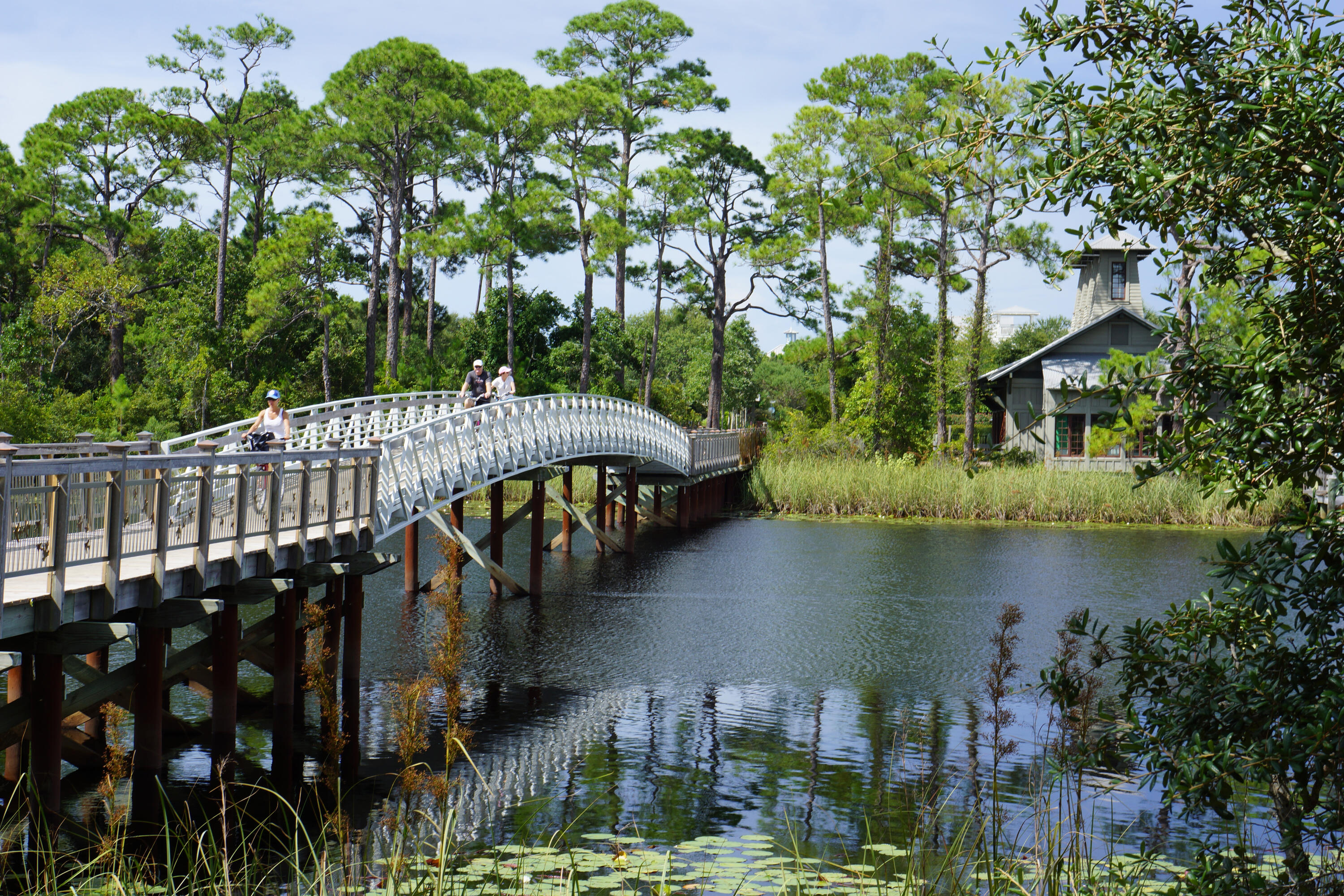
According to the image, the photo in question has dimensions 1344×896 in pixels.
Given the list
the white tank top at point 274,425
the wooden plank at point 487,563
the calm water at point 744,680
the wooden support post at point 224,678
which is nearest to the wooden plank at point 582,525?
the calm water at point 744,680

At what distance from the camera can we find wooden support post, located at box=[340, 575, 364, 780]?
34.9 feet

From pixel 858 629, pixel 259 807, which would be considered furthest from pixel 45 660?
pixel 858 629

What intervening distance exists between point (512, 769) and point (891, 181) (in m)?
36.6

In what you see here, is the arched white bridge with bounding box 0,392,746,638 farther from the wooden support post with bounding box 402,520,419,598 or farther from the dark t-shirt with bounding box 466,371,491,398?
the wooden support post with bounding box 402,520,419,598

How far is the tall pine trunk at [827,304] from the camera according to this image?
4556 cm

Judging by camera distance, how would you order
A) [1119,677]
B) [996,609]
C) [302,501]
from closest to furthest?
[1119,677]
[302,501]
[996,609]

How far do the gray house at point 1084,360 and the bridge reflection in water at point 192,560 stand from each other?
26131 millimetres

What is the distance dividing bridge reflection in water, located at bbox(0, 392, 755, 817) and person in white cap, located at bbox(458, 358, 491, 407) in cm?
80

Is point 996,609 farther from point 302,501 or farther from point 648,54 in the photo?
point 648,54

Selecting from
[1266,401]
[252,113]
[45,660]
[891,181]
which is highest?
[252,113]

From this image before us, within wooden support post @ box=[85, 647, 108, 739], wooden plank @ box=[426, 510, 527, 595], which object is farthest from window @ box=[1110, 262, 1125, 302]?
wooden support post @ box=[85, 647, 108, 739]

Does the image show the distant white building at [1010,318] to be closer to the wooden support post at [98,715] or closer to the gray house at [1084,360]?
the gray house at [1084,360]

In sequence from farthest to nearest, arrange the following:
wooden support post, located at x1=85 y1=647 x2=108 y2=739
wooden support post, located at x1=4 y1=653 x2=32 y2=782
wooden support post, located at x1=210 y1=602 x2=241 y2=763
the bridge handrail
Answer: the bridge handrail < wooden support post, located at x1=85 y1=647 x2=108 y2=739 < wooden support post, located at x1=210 y1=602 x2=241 y2=763 < wooden support post, located at x1=4 y1=653 x2=32 y2=782

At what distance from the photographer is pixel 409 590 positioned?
2062 centimetres
